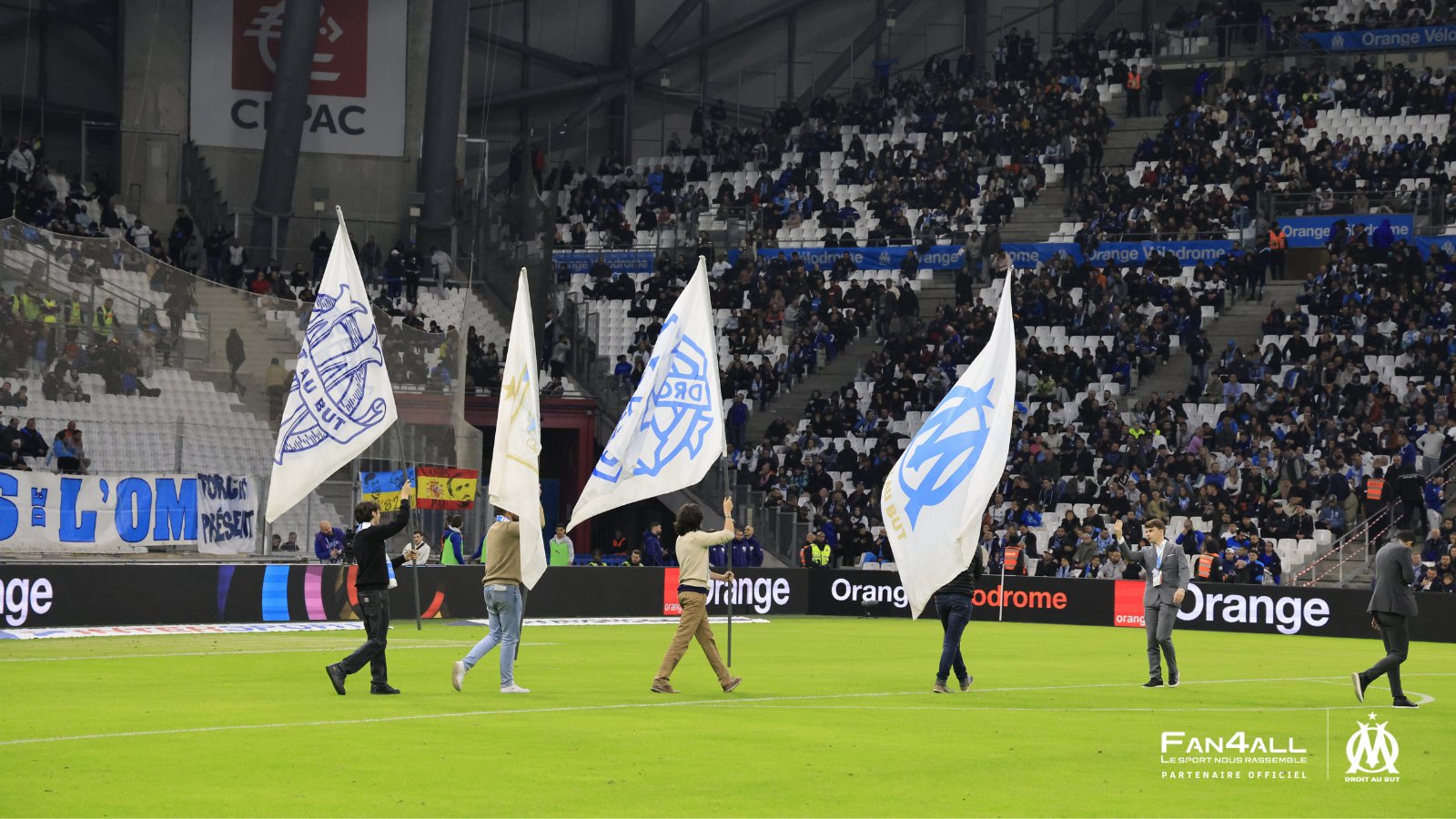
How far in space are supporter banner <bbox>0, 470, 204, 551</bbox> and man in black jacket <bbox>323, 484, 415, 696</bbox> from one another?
12641 mm

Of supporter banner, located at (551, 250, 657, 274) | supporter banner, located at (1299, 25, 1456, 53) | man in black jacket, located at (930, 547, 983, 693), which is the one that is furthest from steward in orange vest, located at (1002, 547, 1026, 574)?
supporter banner, located at (1299, 25, 1456, 53)

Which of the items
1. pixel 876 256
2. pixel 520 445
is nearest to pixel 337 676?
pixel 520 445

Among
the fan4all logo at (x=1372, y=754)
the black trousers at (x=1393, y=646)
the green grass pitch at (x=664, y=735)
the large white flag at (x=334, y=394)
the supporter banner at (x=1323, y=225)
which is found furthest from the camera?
the supporter banner at (x=1323, y=225)

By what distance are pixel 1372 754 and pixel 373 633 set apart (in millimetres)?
9278

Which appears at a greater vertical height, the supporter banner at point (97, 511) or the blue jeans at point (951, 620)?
the supporter banner at point (97, 511)

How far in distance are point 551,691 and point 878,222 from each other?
126 ft

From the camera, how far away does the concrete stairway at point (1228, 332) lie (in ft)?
161

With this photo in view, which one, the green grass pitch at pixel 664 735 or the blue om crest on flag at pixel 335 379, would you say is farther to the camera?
the blue om crest on flag at pixel 335 379

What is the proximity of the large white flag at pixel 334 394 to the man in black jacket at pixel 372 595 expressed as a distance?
271 inches

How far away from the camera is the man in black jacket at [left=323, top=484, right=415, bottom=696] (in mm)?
19234

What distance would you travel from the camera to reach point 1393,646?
20.0 meters

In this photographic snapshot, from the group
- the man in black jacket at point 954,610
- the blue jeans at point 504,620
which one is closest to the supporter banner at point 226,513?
the blue jeans at point 504,620

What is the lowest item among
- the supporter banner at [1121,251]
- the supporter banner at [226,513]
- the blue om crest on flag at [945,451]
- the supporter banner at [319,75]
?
the supporter banner at [226,513]

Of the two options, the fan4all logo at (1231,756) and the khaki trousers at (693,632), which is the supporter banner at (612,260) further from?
the fan4all logo at (1231,756)
